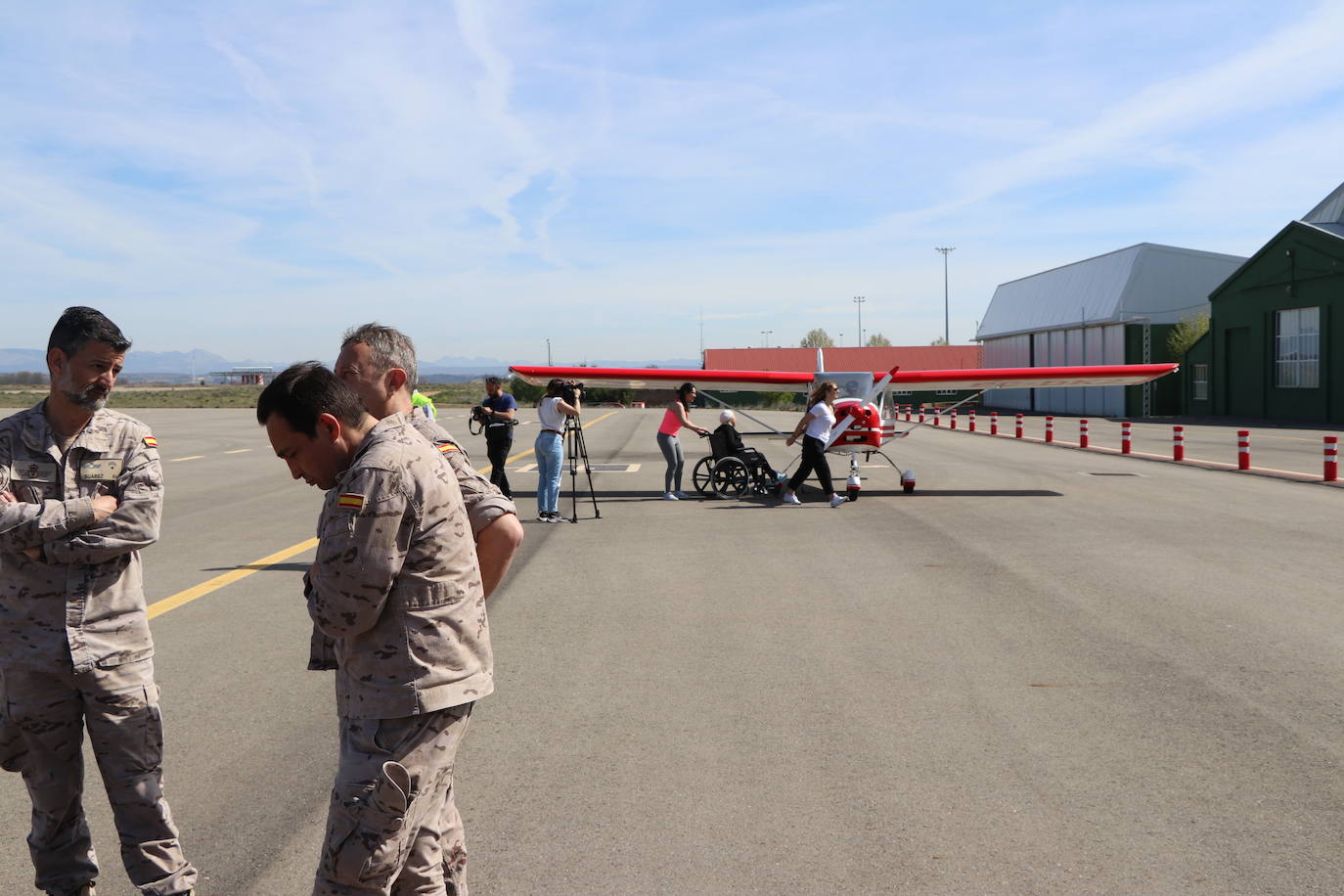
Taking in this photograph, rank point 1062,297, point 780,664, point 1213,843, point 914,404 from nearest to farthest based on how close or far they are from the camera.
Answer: point 1213,843, point 780,664, point 1062,297, point 914,404

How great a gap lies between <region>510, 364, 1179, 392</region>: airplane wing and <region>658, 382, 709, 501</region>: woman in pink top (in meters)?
3.53

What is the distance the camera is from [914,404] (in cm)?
7088

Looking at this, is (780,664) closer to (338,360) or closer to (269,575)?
(338,360)

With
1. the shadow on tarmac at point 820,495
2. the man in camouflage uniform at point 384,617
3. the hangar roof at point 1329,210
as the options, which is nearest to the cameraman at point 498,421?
the shadow on tarmac at point 820,495

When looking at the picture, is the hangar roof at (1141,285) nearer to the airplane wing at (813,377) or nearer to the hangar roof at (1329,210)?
the hangar roof at (1329,210)

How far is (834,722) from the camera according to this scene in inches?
204

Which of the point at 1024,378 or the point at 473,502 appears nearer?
the point at 473,502

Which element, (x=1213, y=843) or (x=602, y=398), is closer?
(x=1213, y=843)

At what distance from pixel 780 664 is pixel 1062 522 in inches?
299

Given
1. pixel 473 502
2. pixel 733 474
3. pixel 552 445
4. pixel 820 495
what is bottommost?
pixel 820 495

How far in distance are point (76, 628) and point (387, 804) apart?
1340mm

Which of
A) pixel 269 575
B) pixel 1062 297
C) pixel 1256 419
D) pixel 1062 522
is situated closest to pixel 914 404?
pixel 1062 297

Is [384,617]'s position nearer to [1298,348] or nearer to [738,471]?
[738,471]

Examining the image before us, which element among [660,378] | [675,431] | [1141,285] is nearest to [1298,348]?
[1141,285]
